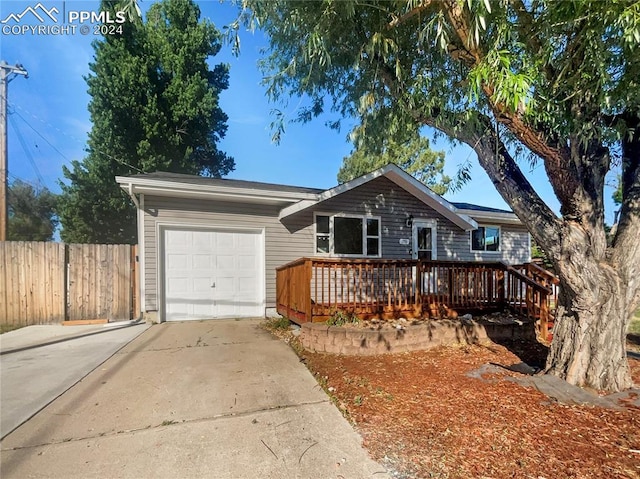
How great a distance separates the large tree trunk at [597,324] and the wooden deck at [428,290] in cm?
268

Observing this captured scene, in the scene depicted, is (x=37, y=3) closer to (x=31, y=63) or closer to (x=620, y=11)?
(x=31, y=63)

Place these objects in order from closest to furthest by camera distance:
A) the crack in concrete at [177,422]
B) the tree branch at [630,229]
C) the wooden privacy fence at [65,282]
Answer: the crack in concrete at [177,422] < the tree branch at [630,229] < the wooden privacy fence at [65,282]

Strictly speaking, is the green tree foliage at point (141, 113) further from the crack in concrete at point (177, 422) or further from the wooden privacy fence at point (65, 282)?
the crack in concrete at point (177, 422)

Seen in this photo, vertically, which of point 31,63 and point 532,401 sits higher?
point 31,63

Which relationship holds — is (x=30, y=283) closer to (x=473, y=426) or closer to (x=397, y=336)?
(x=397, y=336)

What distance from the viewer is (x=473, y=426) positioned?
110 inches

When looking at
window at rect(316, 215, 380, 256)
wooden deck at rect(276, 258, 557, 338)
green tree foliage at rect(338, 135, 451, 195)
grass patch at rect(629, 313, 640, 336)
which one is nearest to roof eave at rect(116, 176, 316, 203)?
window at rect(316, 215, 380, 256)

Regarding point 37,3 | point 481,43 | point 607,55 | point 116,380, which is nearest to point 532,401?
point 607,55

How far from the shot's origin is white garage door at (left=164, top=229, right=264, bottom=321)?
7363 millimetres

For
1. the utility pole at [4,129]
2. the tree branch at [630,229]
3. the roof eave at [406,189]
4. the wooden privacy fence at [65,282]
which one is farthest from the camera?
the utility pole at [4,129]

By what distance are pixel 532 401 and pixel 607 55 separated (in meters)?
3.49

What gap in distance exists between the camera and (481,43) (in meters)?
3.37

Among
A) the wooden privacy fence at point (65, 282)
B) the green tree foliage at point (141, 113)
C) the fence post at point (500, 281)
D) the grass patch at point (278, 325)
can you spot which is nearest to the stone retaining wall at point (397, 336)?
the fence post at point (500, 281)

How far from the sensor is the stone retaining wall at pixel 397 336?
16.0 feet
